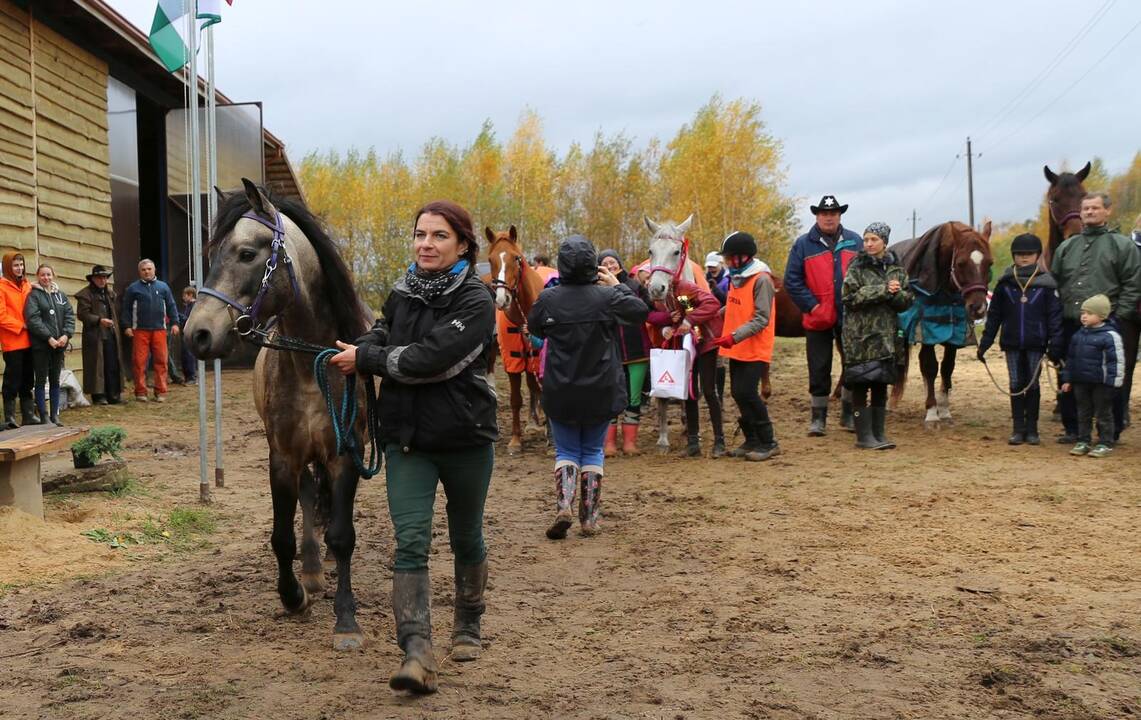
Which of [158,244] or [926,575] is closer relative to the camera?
[926,575]

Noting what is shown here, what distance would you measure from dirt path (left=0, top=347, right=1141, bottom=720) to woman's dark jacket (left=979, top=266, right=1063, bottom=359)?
147 cm

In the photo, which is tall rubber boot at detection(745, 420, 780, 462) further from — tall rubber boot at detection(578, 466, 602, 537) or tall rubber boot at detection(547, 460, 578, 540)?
tall rubber boot at detection(547, 460, 578, 540)

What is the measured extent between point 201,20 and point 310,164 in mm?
36851

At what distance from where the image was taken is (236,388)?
16797 mm

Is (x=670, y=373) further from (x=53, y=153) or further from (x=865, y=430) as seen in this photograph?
(x=53, y=153)

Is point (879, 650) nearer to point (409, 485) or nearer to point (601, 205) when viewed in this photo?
point (409, 485)

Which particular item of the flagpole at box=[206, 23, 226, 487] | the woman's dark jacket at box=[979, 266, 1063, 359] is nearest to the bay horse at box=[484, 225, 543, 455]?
the flagpole at box=[206, 23, 226, 487]

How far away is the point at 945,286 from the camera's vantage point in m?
10.4

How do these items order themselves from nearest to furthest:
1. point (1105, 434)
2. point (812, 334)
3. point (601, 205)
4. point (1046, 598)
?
point (1046, 598), point (1105, 434), point (812, 334), point (601, 205)

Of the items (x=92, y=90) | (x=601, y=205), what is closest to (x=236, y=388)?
(x=92, y=90)

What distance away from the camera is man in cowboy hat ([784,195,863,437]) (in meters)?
10.1

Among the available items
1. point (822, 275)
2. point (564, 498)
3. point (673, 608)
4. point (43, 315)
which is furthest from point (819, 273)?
point (43, 315)

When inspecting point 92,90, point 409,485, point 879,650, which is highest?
point 92,90

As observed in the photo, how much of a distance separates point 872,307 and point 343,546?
639 centimetres
